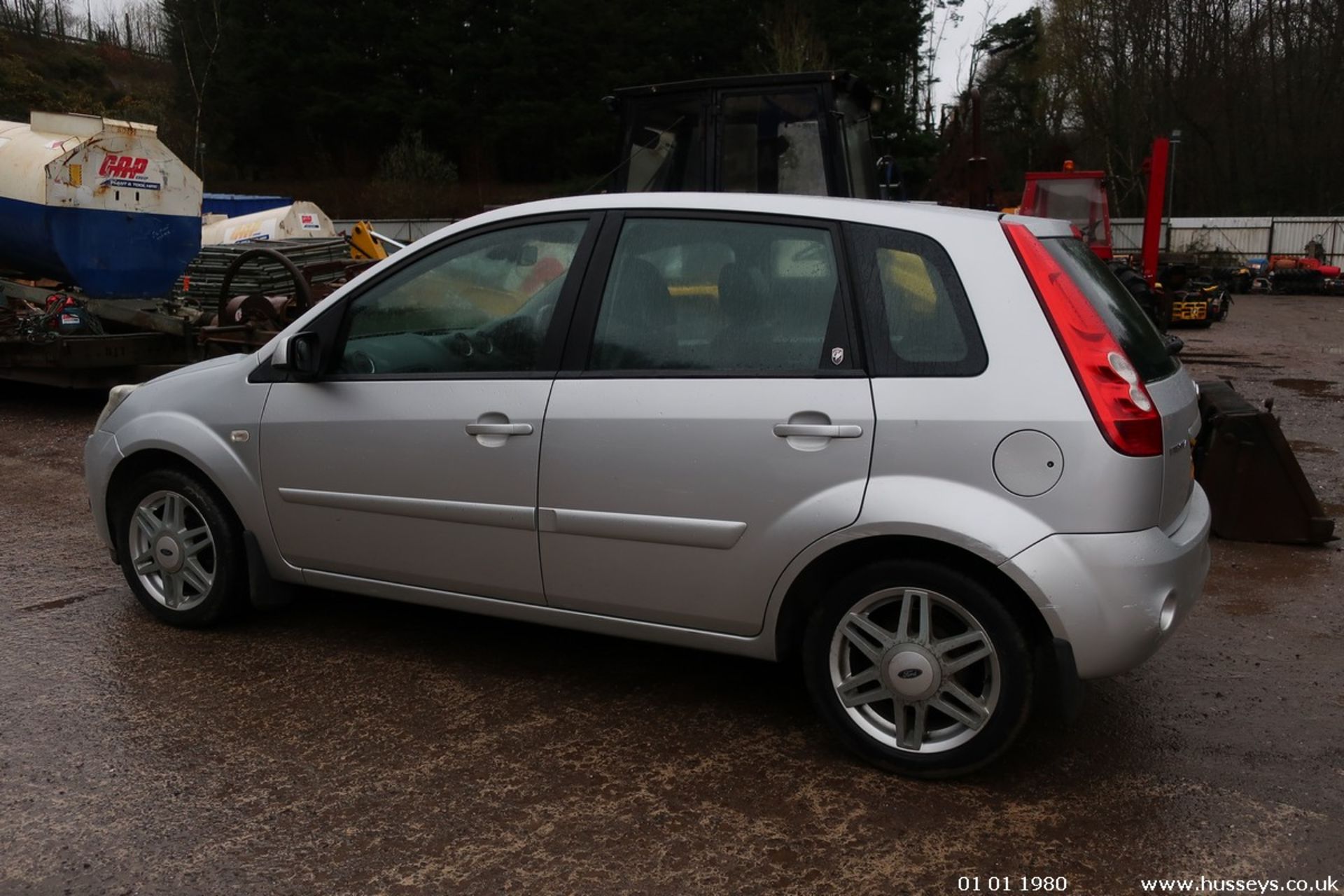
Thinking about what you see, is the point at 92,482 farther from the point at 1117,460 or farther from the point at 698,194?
the point at 1117,460

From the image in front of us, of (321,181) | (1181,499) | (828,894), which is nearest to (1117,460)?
(1181,499)

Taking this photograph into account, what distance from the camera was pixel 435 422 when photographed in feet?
13.0

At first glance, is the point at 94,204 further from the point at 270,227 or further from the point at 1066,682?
the point at 1066,682

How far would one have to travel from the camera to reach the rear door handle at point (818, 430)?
3.35m

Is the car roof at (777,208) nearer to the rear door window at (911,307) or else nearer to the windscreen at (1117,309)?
the rear door window at (911,307)

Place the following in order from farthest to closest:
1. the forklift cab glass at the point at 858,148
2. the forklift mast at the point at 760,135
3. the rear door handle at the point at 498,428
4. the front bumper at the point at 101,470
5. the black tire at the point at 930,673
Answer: the forklift cab glass at the point at 858,148, the forklift mast at the point at 760,135, the front bumper at the point at 101,470, the rear door handle at the point at 498,428, the black tire at the point at 930,673

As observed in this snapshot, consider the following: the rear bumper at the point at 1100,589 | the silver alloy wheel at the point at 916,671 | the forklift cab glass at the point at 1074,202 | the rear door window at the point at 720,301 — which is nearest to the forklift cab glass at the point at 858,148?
the rear door window at the point at 720,301

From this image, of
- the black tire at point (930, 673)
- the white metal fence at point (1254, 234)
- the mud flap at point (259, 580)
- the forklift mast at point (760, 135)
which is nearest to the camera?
the black tire at point (930, 673)

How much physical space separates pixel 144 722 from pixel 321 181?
49.7m

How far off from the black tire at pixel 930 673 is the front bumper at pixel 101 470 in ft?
9.79

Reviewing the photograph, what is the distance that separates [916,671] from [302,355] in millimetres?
2424

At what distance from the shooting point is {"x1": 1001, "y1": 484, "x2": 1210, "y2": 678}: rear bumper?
314 cm

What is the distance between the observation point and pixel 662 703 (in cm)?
404

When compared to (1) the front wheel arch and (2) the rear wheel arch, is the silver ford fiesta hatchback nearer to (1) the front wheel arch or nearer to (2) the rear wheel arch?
(2) the rear wheel arch
